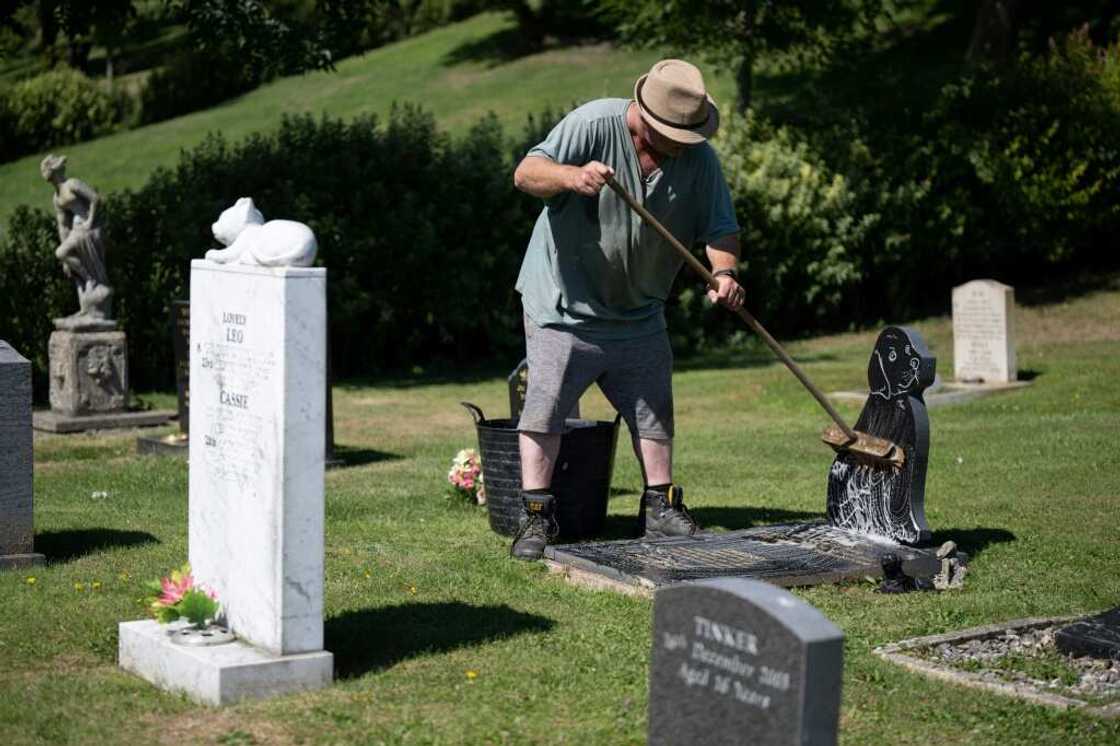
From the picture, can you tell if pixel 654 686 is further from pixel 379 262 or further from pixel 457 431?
pixel 379 262

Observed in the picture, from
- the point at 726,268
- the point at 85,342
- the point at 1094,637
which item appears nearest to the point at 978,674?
the point at 1094,637

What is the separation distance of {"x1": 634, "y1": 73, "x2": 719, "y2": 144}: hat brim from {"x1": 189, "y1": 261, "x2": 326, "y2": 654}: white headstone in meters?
2.58

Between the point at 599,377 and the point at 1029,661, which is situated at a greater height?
the point at 599,377

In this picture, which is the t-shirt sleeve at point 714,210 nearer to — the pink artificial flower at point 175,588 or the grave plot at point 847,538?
the grave plot at point 847,538

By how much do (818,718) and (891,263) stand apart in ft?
60.7

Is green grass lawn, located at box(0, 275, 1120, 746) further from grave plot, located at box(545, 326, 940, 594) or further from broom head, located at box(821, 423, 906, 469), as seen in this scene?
broom head, located at box(821, 423, 906, 469)

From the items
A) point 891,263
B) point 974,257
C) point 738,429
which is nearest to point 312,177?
point 738,429

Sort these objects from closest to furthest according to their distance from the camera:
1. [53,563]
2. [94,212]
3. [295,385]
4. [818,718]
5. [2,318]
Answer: [818,718] < [295,385] < [53,563] < [94,212] < [2,318]

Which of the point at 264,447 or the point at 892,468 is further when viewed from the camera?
the point at 892,468

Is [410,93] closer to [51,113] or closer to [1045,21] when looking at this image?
[51,113]

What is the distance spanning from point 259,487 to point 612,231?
9.26 ft

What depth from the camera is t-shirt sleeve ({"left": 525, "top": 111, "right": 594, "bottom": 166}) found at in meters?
7.75

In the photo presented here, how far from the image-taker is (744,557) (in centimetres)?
758

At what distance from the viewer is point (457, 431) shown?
14430 millimetres
